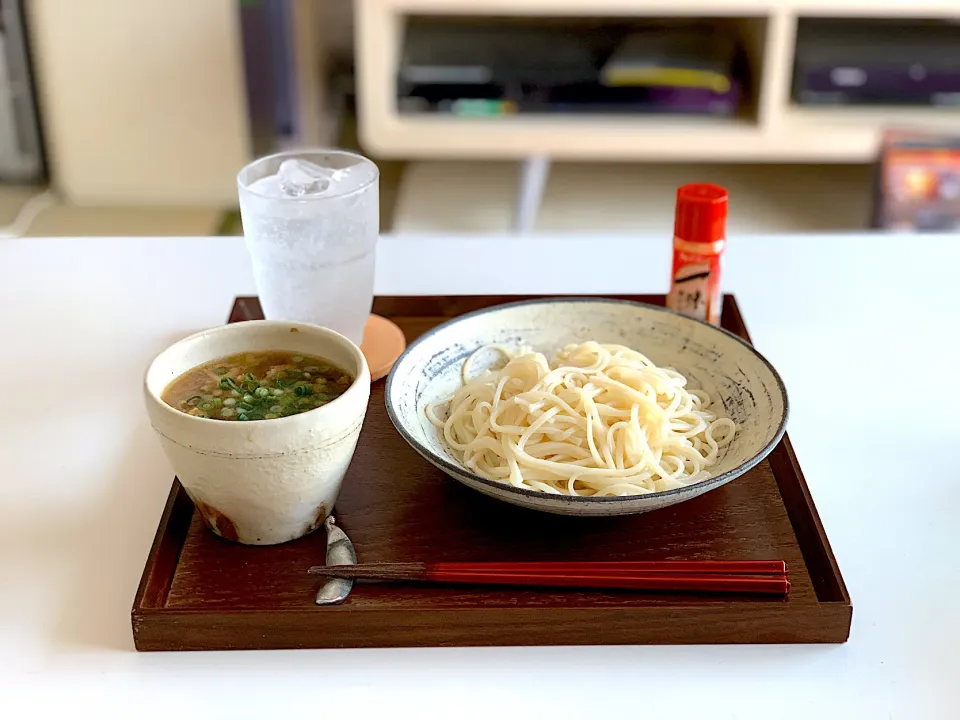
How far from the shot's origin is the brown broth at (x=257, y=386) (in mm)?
762

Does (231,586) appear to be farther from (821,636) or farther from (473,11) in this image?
(473,11)

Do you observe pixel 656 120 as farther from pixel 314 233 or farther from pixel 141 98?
pixel 314 233

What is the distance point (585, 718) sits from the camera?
2.18 ft

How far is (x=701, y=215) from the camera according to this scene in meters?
1.00

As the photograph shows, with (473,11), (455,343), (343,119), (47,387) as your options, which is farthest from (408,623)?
(343,119)

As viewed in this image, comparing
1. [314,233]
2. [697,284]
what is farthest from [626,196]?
[314,233]

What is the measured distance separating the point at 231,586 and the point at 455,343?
1.03 ft

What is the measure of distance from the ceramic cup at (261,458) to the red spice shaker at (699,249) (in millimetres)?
361

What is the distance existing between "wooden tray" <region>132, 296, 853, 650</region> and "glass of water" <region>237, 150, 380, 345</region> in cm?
18

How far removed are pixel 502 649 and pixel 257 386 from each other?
0.82ft

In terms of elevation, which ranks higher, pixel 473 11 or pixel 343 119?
pixel 473 11

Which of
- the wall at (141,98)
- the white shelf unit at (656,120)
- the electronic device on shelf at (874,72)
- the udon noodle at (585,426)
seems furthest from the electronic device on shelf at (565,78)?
the udon noodle at (585,426)

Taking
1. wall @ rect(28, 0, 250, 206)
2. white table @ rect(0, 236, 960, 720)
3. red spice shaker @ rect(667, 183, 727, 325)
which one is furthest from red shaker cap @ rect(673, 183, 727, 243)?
wall @ rect(28, 0, 250, 206)

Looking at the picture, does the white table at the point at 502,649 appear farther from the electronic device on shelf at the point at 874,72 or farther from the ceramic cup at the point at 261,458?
the electronic device on shelf at the point at 874,72
